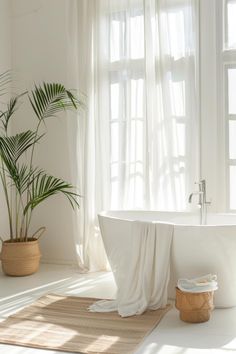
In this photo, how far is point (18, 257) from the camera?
415cm

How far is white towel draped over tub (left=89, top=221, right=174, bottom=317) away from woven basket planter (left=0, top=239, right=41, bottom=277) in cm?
114

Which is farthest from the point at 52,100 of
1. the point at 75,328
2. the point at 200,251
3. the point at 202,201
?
the point at 75,328

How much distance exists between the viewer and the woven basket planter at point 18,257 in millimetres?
4152

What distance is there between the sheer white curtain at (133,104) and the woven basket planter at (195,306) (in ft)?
3.74

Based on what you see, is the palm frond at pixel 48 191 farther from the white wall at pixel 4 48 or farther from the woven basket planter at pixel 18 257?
the white wall at pixel 4 48

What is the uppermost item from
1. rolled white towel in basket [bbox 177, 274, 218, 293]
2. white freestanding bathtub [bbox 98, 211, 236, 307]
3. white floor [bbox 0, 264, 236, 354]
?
white freestanding bathtub [bbox 98, 211, 236, 307]

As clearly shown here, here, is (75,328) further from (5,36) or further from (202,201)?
(5,36)

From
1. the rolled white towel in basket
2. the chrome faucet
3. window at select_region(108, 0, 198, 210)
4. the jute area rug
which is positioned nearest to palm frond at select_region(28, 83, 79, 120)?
window at select_region(108, 0, 198, 210)

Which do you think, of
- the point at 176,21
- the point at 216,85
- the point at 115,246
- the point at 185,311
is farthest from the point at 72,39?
the point at 185,311

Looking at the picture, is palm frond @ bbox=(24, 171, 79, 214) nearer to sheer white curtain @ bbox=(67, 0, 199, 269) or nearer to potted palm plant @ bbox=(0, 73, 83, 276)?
potted palm plant @ bbox=(0, 73, 83, 276)

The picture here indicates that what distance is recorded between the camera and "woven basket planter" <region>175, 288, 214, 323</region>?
9.66 ft

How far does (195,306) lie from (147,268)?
416 millimetres

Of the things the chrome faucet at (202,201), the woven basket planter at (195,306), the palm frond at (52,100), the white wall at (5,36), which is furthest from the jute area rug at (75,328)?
the white wall at (5,36)

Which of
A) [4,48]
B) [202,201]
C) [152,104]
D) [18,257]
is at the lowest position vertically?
[18,257]
